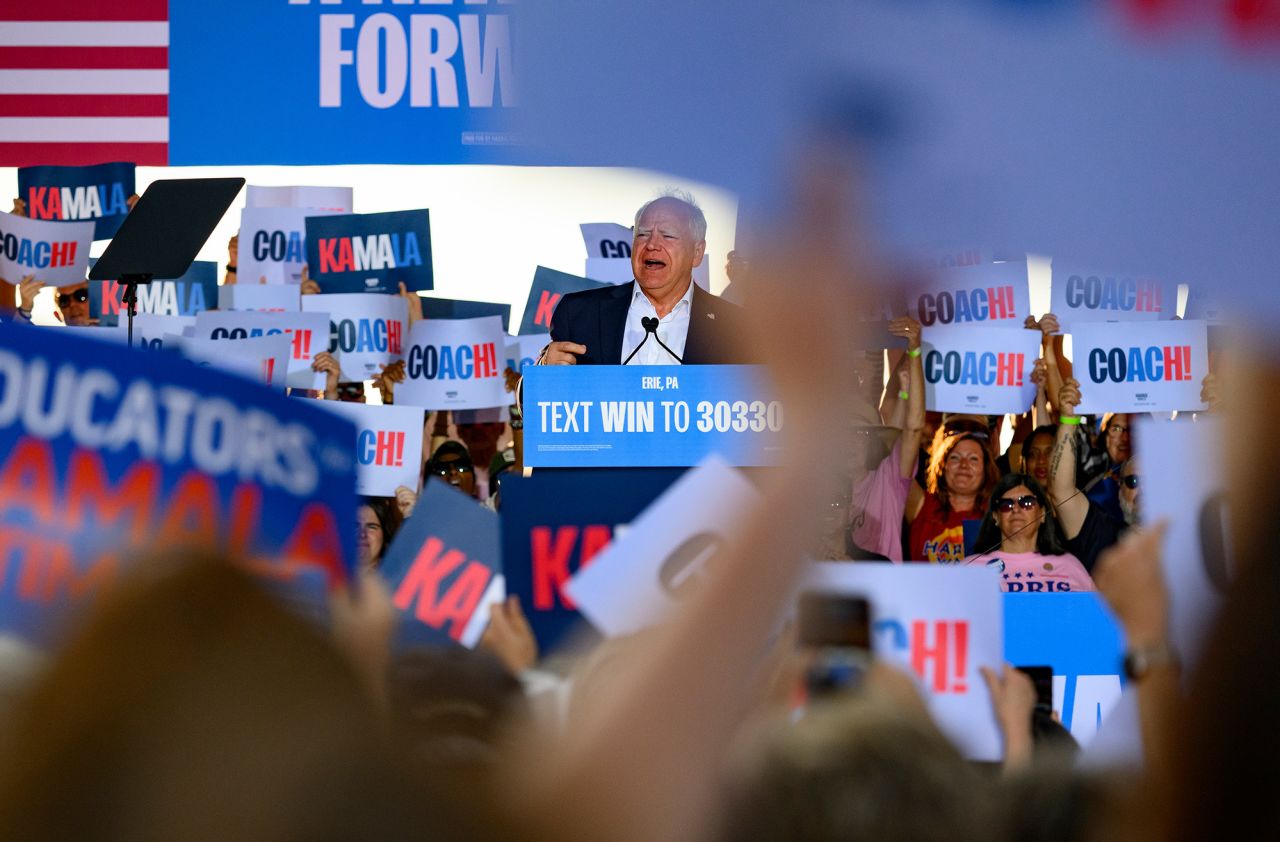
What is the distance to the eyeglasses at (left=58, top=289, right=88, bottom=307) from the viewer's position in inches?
325

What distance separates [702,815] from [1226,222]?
1.38ft

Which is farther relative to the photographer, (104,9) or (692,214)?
(104,9)

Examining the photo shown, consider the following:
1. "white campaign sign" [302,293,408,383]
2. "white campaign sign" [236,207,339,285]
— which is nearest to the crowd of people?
"white campaign sign" [302,293,408,383]

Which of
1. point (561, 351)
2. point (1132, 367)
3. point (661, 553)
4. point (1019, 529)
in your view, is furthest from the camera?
point (1132, 367)

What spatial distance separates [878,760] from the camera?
124cm

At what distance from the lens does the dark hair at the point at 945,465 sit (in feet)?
19.0

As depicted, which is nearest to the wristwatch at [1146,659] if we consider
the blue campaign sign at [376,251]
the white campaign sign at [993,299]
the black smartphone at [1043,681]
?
the black smartphone at [1043,681]

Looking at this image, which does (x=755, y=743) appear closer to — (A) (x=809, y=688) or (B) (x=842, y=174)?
(A) (x=809, y=688)

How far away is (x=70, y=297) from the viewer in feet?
27.4

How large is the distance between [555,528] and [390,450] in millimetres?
2970

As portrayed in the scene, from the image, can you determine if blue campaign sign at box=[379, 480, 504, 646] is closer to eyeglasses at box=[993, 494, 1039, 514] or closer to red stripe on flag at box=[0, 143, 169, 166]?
eyeglasses at box=[993, 494, 1039, 514]

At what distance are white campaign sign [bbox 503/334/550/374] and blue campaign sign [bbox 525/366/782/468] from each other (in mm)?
4123

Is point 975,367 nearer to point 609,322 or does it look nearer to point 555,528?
point 609,322

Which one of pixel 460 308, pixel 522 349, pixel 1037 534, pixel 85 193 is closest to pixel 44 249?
pixel 85 193
